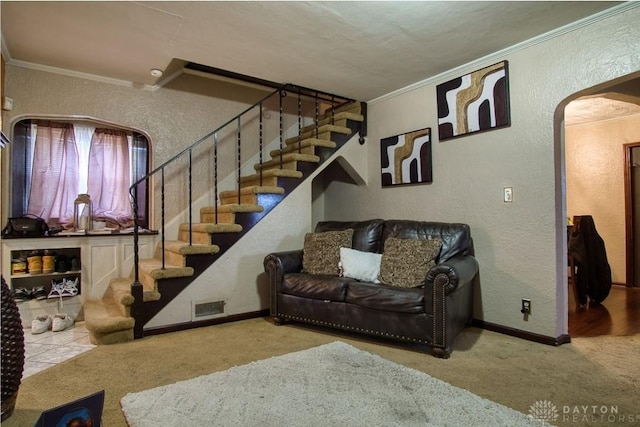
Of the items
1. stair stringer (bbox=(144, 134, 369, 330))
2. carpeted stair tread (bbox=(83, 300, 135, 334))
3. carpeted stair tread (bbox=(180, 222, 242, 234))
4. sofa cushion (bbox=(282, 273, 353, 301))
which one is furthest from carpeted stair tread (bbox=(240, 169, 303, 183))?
carpeted stair tread (bbox=(83, 300, 135, 334))

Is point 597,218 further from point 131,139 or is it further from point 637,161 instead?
point 131,139

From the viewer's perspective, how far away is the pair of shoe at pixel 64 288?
3.35 metres

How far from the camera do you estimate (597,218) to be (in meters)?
5.15

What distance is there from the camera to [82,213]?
12.0 feet

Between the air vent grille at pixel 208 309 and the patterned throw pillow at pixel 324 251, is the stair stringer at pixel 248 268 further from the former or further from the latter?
the patterned throw pillow at pixel 324 251

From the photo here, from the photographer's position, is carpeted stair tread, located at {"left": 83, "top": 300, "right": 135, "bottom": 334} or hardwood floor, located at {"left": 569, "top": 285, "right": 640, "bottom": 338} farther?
hardwood floor, located at {"left": 569, "top": 285, "right": 640, "bottom": 338}

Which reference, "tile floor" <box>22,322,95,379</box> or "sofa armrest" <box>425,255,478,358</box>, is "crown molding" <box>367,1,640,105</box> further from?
"tile floor" <box>22,322,95,379</box>

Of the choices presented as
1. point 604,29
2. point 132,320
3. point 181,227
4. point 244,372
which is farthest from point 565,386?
point 181,227

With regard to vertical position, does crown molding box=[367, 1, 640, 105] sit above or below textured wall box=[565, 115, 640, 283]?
above

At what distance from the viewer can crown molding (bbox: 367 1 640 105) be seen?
2.35m

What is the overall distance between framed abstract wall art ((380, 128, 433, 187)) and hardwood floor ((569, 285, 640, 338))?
187 cm

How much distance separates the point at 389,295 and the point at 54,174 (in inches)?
139

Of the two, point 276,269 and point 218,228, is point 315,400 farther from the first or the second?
point 218,228

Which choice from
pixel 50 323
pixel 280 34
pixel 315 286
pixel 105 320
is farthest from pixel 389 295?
pixel 50 323
